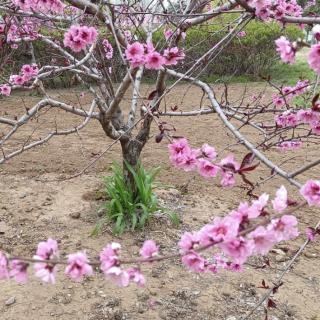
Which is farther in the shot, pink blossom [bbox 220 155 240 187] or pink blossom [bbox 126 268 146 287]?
pink blossom [bbox 220 155 240 187]

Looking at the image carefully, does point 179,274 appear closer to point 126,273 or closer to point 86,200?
point 86,200

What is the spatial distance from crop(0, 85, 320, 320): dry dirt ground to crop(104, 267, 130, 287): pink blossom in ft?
3.19

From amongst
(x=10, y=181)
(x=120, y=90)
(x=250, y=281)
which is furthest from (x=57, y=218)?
(x=250, y=281)

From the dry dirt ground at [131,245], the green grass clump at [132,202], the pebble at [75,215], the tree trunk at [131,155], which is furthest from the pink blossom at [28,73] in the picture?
the pebble at [75,215]

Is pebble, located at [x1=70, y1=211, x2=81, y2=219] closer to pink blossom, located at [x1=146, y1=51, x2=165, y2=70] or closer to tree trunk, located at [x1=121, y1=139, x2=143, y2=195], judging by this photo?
tree trunk, located at [x1=121, y1=139, x2=143, y2=195]

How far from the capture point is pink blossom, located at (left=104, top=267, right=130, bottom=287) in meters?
1.10

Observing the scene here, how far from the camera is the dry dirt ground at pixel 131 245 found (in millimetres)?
2496

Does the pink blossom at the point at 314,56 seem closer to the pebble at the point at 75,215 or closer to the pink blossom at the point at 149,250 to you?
the pink blossom at the point at 149,250

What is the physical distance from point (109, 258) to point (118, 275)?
0.16ft

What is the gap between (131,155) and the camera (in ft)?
10.9

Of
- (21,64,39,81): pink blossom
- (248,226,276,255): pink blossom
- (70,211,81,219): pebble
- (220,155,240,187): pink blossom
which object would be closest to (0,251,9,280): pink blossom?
(248,226,276,255): pink blossom

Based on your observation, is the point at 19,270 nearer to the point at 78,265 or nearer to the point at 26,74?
the point at 78,265

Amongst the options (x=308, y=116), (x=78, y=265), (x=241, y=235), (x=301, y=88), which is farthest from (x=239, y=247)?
(x=301, y=88)

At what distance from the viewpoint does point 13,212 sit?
3.53 meters
